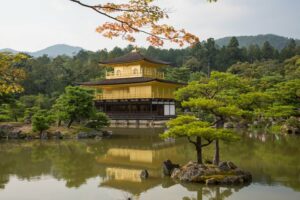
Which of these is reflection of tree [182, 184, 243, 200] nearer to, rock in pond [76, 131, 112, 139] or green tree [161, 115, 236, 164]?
green tree [161, 115, 236, 164]

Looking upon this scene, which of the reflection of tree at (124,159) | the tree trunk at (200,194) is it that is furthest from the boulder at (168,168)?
the tree trunk at (200,194)

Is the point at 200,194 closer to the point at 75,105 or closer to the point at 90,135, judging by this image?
the point at 90,135

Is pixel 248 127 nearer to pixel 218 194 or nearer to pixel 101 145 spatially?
pixel 101 145

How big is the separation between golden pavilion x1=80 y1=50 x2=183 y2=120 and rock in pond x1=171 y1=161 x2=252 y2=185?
910 inches

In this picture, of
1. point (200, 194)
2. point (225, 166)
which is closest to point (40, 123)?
point (225, 166)

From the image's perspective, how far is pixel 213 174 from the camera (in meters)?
9.83

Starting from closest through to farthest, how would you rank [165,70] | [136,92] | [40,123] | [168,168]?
[168,168] < [40,123] < [136,92] < [165,70]

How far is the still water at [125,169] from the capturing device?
8.80 meters

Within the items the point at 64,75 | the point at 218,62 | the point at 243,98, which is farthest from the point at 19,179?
the point at 218,62

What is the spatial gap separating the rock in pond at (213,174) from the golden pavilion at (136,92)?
23120 mm

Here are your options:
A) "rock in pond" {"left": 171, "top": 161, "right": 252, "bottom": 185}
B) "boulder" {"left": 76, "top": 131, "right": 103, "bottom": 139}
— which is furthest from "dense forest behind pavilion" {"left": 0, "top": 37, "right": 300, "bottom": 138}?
"rock in pond" {"left": 171, "top": 161, "right": 252, "bottom": 185}

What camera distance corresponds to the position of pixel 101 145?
18.1 meters

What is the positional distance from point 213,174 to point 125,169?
329 cm

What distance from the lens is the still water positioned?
880cm
